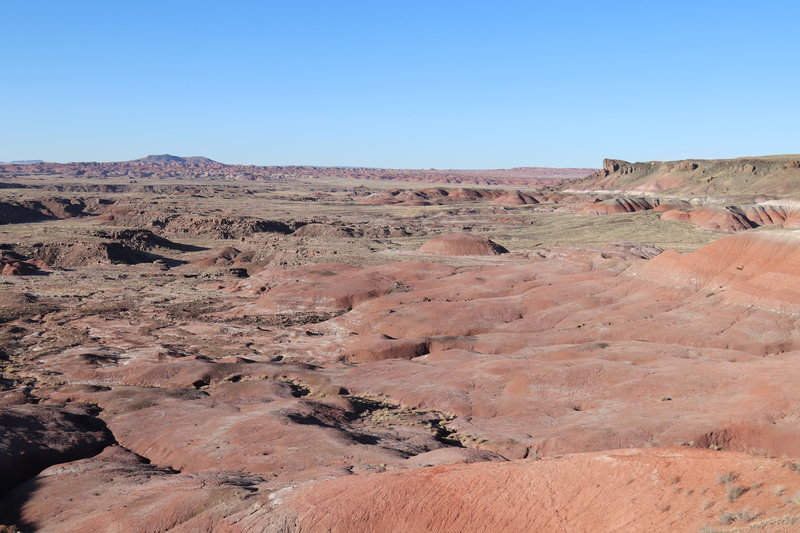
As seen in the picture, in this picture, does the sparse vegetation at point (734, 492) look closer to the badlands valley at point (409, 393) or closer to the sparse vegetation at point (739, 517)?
the badlands valley at point (409, 393)

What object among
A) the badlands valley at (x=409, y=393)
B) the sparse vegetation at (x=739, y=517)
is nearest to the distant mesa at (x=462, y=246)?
the badlands valley at (x=409, y=393)

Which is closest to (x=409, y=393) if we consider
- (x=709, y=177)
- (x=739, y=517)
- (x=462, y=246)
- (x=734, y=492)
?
(x=734, y=492)

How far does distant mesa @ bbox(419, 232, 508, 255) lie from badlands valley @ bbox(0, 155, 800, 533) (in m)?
5.65

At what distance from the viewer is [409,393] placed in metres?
31.8

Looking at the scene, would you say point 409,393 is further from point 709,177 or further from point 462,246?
point 709,177

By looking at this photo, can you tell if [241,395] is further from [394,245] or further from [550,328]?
[394,245]

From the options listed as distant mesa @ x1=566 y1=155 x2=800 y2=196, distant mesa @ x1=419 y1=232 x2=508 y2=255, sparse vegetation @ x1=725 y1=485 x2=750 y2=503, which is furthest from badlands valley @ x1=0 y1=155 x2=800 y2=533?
distant mesa @ x1=566 y1=155 x2=800 y2=196

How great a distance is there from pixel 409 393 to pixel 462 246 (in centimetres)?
5094

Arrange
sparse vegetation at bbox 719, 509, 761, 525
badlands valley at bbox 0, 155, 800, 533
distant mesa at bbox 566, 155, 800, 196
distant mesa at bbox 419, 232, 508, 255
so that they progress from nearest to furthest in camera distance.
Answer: sparse vegetation at bbox 719, 509, 761, 525 < badlands valley at bbox 0, 155, 800, 533 < distant mesa at bbox 419, 232, 508, 255 < distant mesa at bbox 566, 155, 800, 196

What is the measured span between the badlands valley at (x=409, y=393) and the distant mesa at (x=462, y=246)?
5.65m

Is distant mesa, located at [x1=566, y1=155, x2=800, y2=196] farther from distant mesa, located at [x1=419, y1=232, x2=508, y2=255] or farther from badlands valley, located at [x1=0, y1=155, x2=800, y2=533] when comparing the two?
badlands valley, located at [x1=0, y1=155, x2=800, y2=533]

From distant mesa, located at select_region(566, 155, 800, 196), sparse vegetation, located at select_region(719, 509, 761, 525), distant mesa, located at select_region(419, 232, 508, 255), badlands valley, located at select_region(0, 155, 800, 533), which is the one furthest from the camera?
distant mesa, located at select_region(566, 155, 800, 196)

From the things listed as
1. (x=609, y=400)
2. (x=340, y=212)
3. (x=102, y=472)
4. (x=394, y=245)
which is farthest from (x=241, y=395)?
(x=340, y=212)

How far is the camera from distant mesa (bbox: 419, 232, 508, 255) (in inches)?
3175
